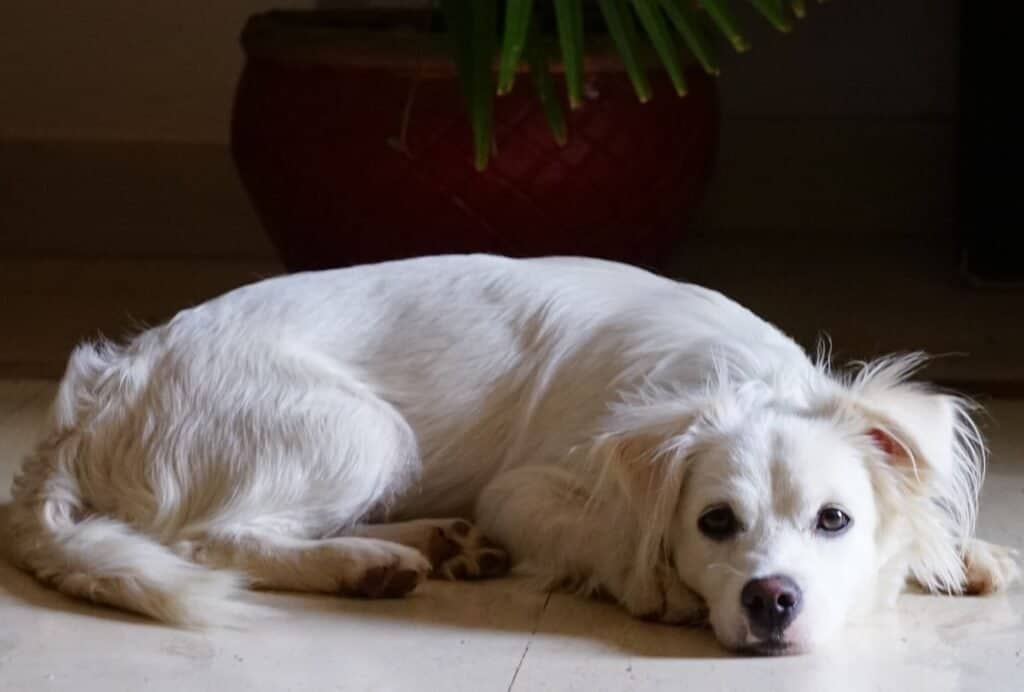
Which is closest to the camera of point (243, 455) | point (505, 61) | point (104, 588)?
point (505, 61)

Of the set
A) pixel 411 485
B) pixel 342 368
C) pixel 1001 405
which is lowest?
pixel 1001 405

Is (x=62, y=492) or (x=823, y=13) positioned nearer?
(x=62, y=492)

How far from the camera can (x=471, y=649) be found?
179 cm

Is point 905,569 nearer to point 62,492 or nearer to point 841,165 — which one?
point 62,492

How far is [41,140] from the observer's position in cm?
395

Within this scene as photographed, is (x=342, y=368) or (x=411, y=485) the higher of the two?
(x=342, y=368)

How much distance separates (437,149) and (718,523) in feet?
4.41

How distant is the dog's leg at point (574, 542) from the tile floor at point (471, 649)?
3 cm

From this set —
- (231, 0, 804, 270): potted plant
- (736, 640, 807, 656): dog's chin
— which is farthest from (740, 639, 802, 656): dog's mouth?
(231, 0, 804, 270): potted plant

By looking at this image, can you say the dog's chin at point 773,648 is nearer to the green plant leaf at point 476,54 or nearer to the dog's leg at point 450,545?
the dog's leg at point 450,545

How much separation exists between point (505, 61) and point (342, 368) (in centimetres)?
58

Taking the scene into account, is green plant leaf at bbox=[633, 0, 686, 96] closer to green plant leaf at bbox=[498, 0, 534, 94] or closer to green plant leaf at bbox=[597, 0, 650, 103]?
green plant leaf at bbox=[597, 0, 650, 103]

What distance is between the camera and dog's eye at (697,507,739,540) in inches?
70.6

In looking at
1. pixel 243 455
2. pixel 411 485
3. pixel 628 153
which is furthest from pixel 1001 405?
pixel 243 455
